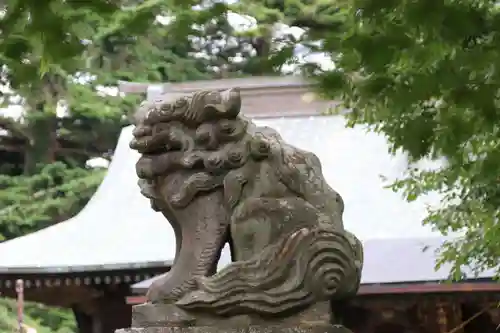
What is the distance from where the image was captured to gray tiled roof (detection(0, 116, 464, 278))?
7016 mm

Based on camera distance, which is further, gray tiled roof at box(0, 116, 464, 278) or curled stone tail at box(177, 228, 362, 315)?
gray tiled roof at box(0, 116, 464, 278)

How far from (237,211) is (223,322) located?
0.39 meters

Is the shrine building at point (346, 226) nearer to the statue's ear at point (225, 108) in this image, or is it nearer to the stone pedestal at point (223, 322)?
the statue's ear at point (225, 108)

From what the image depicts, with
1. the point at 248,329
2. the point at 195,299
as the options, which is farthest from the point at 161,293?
the point at 248,329

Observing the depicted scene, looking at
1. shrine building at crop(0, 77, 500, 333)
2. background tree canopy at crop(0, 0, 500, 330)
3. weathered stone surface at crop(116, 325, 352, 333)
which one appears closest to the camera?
background tree canopy at crop(0, 0, 500, 330)

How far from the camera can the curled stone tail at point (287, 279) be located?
262 centimetres

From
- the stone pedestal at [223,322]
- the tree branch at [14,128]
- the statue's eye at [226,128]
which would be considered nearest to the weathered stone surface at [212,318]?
the stone pedestal at [223,322]

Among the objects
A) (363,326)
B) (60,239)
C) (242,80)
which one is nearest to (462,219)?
(363,326)

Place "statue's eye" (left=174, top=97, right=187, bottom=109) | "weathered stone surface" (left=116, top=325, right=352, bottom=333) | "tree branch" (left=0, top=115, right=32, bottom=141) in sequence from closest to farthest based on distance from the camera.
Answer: "weathered stone surface" (left=116, top=325, right=352, bottom=333) → "statue's eye" (left=174, top=97, right=187, bottom=109) → "tree branch" (left=0, top=115, right=32, bottom=141)

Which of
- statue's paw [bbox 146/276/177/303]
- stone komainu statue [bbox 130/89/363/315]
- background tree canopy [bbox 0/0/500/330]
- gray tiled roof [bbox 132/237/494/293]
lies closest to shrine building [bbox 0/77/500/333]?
gray tiled roof [bbox 132/237/494/293]

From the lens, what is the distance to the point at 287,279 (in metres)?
2.64

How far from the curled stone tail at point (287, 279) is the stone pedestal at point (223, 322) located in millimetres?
34

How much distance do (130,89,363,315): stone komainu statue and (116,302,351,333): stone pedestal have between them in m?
0.04

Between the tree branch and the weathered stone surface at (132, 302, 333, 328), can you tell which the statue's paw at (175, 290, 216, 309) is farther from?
the tree branch
